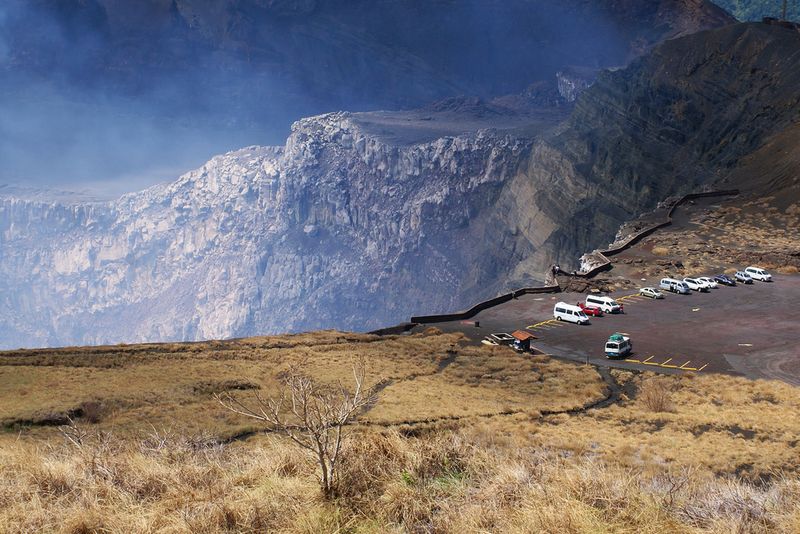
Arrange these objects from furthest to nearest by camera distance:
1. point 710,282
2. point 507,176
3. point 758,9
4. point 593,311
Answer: point 758,9
point 507,176
point 710,282
point 593,311

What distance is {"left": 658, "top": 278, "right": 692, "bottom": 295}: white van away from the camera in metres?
47.7

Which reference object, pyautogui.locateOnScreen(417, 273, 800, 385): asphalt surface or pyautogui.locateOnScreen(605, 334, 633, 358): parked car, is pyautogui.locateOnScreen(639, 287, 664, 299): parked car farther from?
pyautogui.locateOnScreen(605, 334, 633, 358): parked car

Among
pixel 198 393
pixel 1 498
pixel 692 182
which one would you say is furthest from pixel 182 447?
pixel 692 182

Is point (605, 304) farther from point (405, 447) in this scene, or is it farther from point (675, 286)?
point (405, 447)

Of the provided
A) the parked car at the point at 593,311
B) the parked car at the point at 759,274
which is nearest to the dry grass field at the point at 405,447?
the parked car at the point at 593,311

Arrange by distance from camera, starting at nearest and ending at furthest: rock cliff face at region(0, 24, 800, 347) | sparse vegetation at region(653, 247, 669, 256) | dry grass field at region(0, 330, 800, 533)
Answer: dry grass field at region(0, 330, 800, 533) < sparse vegetation at region(653, 247, 669, 256) < rock cliff face at region(0, 24, 800, 347)

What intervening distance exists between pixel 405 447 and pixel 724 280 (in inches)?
1831

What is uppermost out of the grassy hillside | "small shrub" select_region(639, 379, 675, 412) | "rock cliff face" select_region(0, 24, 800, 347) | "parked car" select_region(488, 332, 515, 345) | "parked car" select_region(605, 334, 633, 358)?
the grassy hillside

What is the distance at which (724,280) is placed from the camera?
49.7 m

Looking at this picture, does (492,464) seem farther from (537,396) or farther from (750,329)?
(750,329)

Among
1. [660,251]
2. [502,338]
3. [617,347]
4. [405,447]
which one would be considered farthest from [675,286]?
[405,447]

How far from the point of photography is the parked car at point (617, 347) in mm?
33844

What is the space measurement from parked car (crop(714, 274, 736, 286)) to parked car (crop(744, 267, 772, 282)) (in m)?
1.65

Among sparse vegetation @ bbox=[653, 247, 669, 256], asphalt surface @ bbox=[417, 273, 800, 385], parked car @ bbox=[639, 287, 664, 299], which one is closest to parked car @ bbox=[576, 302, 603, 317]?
asphalt surface @ bbox=[417, 273, 800, 385]
